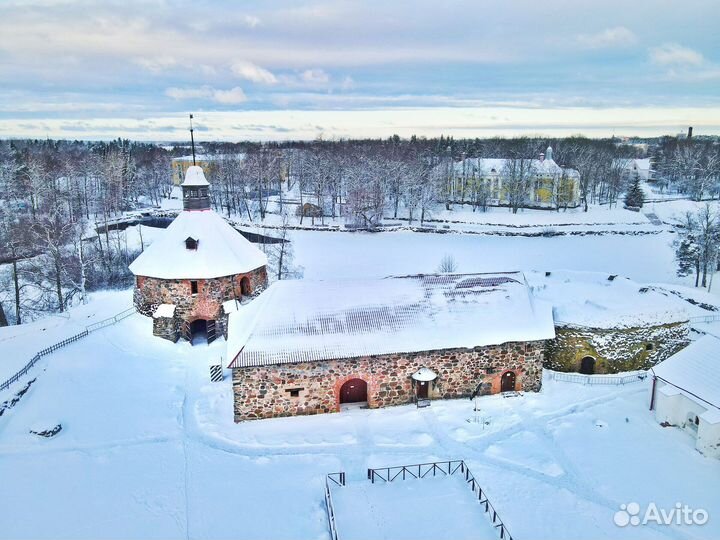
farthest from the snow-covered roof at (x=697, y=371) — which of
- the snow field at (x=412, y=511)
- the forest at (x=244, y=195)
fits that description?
the forest at (x=244, y=195)

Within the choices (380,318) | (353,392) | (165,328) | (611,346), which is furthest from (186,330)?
(611,346)

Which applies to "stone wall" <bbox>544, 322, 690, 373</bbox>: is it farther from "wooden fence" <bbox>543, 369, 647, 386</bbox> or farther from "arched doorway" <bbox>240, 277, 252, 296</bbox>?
"arched doorway" <bbox>240, 277, 252, 296</bbox>

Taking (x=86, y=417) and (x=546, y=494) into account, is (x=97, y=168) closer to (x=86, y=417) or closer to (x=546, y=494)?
(x=86, y=417)

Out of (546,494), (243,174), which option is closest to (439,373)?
(546,494)

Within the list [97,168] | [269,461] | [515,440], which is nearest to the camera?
[269,461]

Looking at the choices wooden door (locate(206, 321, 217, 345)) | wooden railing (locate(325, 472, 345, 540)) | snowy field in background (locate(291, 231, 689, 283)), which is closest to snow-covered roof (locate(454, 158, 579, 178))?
snowy field in background (locate(291, 231, 689, 283))

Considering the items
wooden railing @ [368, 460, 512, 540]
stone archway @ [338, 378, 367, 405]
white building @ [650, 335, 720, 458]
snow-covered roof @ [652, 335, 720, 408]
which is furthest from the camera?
stone archway @ [338, 378, 367, 405]

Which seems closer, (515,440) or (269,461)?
(269,461)
